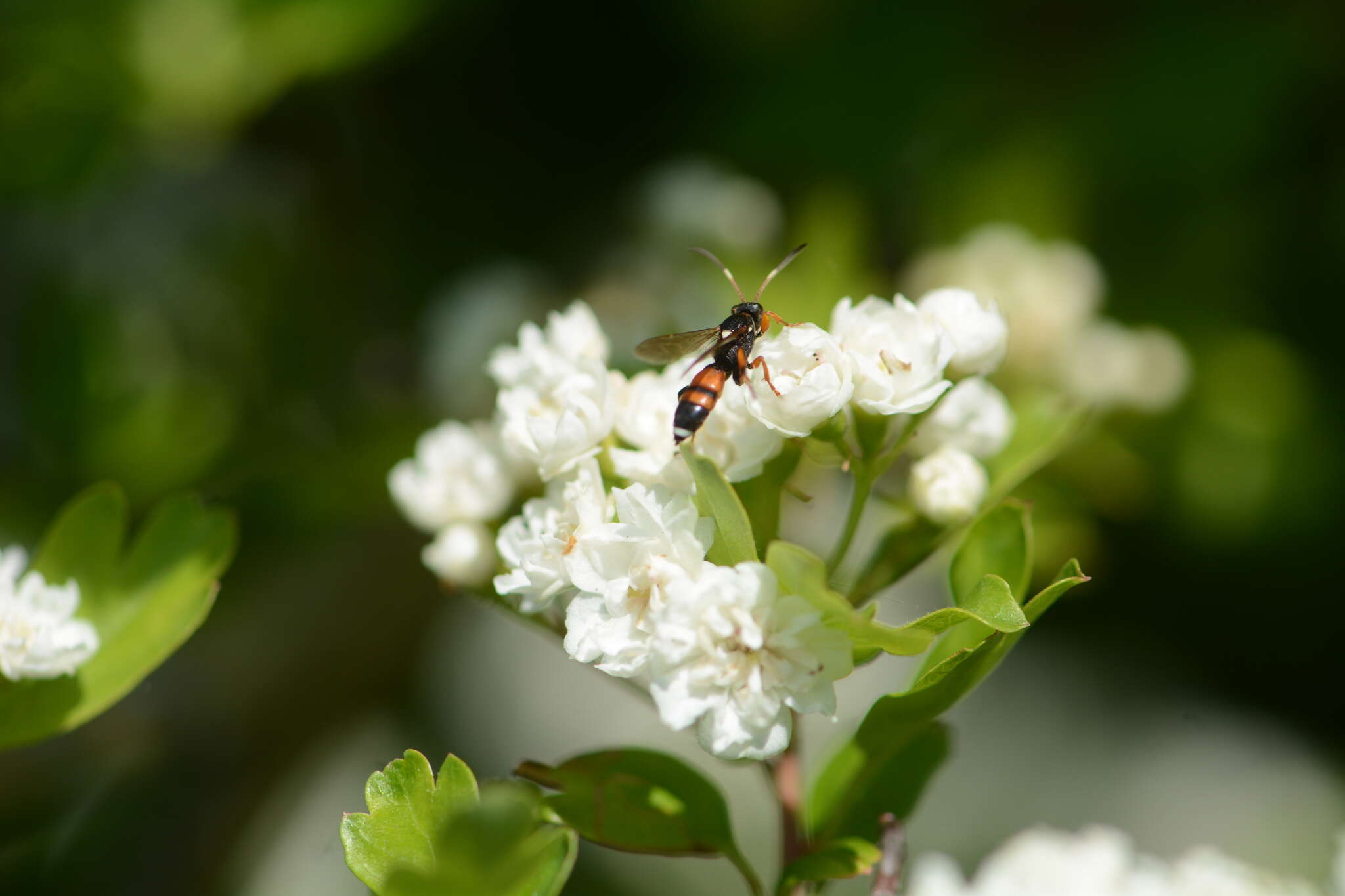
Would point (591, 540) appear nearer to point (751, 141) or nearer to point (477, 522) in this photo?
point (477, 522)

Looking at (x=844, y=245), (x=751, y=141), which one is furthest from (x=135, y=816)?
(x=751, y=141)

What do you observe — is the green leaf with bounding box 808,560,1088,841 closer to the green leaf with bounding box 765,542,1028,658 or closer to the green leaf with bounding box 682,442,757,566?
the green leaf with bounding box 765,542,1028,658

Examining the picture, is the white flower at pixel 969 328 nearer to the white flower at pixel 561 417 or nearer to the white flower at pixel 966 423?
the white flower at pixel 966 423

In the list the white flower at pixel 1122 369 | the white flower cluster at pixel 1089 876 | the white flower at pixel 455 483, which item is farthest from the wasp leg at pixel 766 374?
the white flower at pixel 1122 369

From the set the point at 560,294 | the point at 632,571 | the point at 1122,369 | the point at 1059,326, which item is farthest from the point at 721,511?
the point at 560,294

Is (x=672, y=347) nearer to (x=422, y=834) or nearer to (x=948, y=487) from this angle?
(x=948, y=487)

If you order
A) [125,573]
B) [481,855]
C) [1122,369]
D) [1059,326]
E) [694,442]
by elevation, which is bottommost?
[1122,369]
